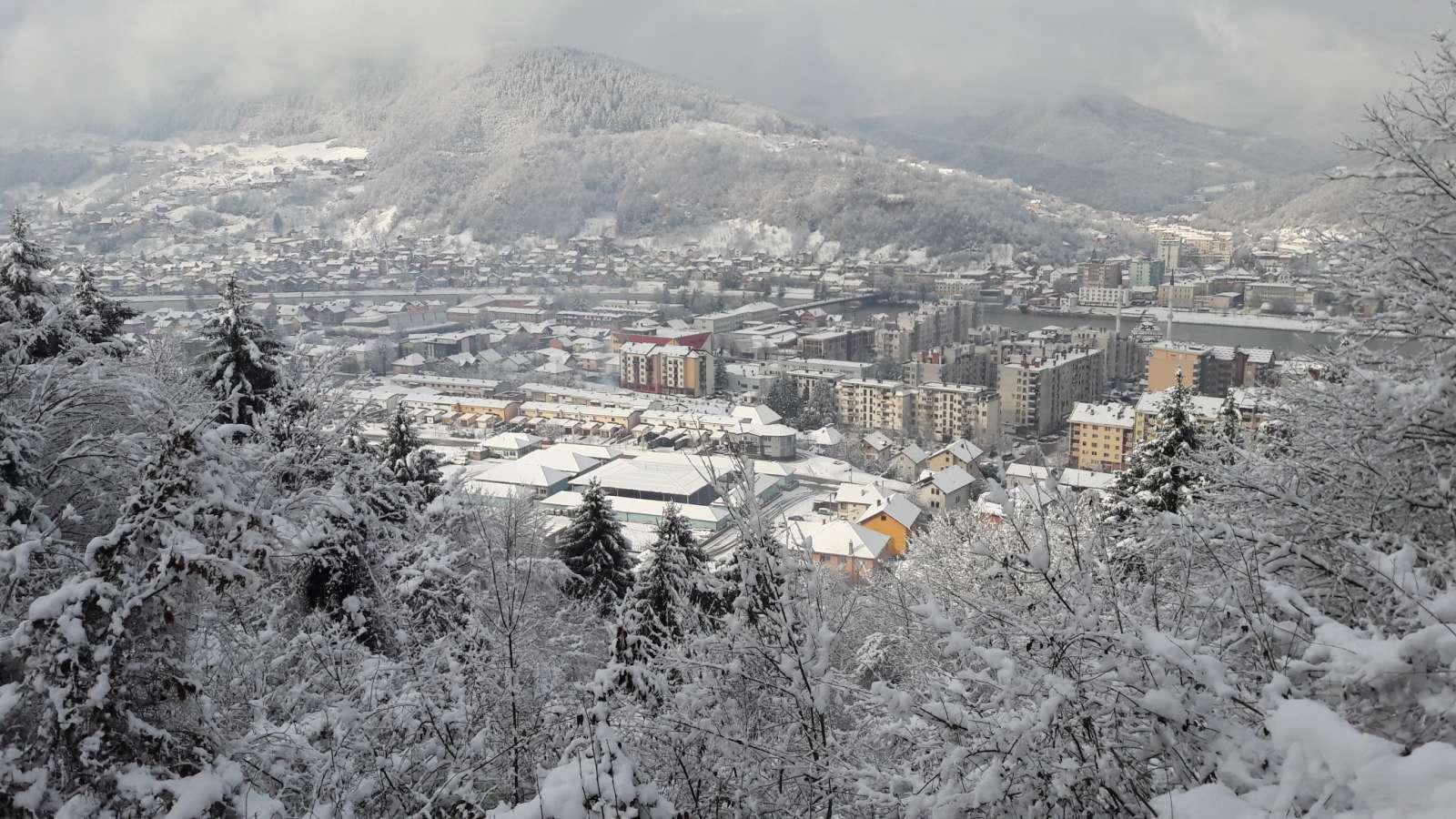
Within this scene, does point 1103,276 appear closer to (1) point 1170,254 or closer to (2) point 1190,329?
(2) point 1190,329

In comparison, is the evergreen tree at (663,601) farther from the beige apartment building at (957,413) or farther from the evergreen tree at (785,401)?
the evergreen tree at (785,401)

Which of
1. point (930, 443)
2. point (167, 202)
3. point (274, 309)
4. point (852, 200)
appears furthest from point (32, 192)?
point (930, 443)

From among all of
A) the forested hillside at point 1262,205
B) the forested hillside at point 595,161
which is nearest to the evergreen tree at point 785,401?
the forested hillside at point 595,161

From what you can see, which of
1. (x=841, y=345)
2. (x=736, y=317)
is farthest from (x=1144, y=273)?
(x=841, y=345)

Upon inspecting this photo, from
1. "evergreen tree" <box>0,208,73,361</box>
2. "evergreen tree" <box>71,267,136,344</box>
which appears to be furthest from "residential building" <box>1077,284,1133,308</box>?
"evergreen tree" <box>0,208,73,361</box>

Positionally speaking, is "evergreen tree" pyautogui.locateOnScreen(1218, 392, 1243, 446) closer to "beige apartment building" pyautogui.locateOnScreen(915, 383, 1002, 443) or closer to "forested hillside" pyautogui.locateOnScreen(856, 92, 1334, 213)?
"beige apartment building" pyautogui.locateOnScreen(915, 383, 1002, 443)
